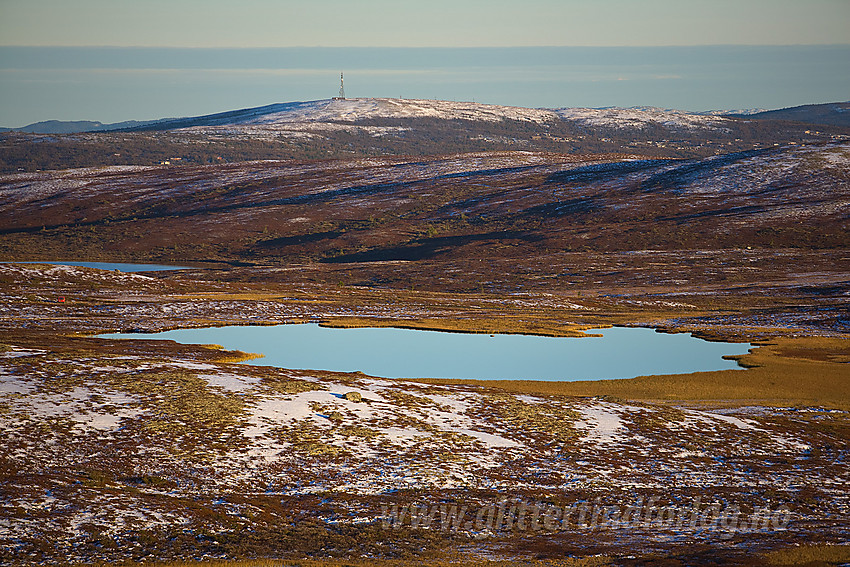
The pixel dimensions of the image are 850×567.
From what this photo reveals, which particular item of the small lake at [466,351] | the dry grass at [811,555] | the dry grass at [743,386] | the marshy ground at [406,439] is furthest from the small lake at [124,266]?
the dry grass at [811,555]

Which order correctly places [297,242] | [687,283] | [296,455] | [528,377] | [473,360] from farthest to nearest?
[297,242] → [687,283] → [473,360] → [528,377] → [296,455]

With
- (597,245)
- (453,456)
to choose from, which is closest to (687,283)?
(597,245)

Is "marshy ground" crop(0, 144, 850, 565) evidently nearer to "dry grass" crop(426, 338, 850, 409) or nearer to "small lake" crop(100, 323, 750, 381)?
"dry grass" crop(426, 338, 850, 409)

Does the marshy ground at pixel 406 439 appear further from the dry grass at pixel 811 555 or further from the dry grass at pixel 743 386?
the dry grass at pixel 743 386

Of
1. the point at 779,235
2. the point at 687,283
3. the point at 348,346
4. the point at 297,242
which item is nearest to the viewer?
the point at 348,346

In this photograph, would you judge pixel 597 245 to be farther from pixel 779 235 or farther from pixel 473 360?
pixel 473 360

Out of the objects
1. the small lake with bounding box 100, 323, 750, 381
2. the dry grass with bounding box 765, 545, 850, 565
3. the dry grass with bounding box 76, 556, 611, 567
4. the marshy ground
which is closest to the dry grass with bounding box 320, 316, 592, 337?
the marshy ground
